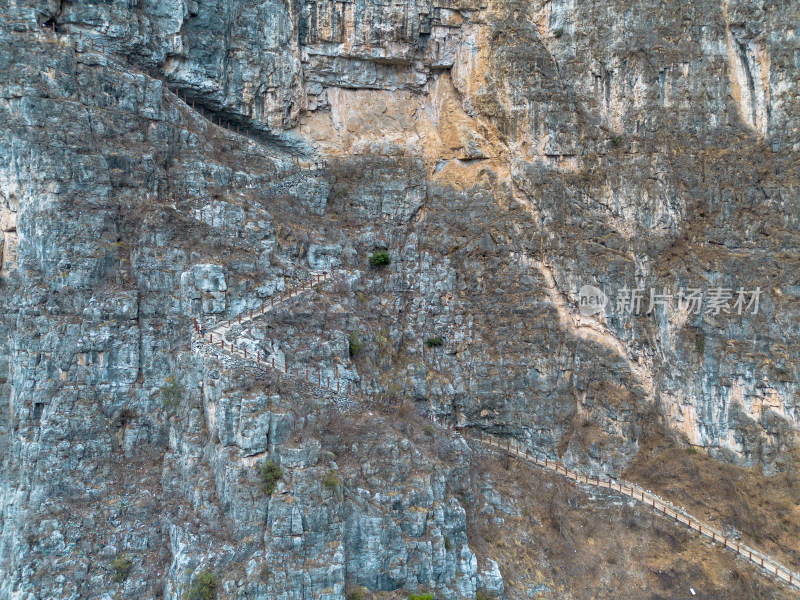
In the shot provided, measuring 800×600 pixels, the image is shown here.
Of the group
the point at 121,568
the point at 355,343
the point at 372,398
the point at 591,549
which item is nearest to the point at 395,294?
the point at 355,343

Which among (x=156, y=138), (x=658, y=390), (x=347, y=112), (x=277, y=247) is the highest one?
(x=347, y=112)

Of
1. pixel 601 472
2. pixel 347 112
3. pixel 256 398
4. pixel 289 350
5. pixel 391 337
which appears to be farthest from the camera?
pixel 347 112

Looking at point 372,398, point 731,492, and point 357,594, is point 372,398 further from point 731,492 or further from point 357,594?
point 731,492

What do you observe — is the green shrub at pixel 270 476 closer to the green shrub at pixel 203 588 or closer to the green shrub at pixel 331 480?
the green shrub at pixel 331 480

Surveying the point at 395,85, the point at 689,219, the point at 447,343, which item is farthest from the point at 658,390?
the point at 395,85

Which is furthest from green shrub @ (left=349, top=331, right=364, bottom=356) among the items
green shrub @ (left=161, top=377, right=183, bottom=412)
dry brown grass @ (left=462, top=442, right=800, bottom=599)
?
dry brown grass @ (left=462, top=442, right=800, bottom=599)

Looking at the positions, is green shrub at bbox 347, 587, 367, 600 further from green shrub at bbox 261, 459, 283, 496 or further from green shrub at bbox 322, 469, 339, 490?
green shrub at bbox 261, 459, 283, 496

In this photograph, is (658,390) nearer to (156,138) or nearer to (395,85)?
(395,85)

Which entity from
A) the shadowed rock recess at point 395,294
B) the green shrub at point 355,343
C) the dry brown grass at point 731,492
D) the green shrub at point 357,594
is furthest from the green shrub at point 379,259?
the green shrub at point 357,594
